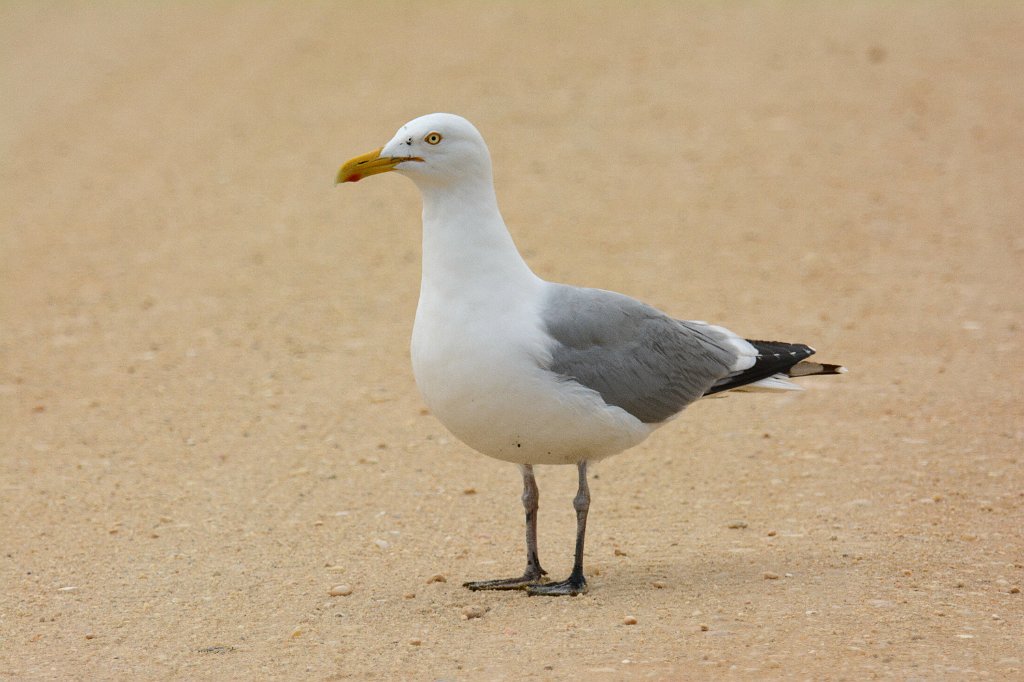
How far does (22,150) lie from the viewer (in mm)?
14992

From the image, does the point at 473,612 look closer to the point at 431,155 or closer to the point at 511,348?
the point at 511,348

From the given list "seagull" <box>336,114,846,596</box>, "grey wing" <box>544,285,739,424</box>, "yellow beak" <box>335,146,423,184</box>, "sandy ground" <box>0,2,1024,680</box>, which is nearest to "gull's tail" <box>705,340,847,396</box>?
"grey wing" <box>544,285,739,424</box>

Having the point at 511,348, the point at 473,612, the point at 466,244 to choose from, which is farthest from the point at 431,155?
the point at 473,612

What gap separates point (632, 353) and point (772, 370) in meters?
0.75

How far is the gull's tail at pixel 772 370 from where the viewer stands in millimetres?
6227

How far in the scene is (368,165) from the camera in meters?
5.71

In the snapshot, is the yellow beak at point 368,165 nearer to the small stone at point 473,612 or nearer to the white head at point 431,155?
the white head at point 431,155

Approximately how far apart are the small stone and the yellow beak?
1732 mm

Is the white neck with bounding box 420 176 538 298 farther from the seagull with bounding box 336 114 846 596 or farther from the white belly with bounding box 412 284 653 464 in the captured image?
the white belly with bounding box 412 284 653 464

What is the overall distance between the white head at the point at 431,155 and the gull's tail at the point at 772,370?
1.46 m

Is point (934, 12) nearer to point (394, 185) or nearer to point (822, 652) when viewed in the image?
point (394, 185)

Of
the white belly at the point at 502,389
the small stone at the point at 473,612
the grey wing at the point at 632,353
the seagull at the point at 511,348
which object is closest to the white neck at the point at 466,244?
the seagull at the point at 511,348

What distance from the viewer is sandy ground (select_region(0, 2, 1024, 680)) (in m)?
5.47

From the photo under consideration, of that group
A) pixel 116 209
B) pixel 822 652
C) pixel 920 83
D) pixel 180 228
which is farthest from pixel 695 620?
pixel 920 83
